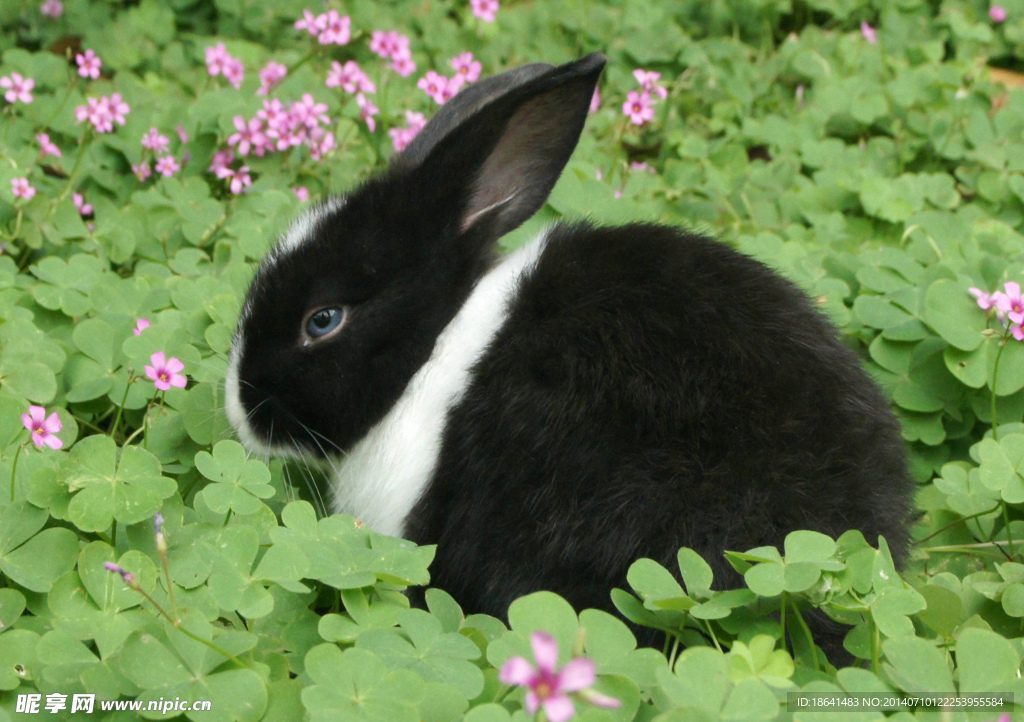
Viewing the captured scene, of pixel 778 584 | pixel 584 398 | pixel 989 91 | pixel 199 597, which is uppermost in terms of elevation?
pixel 989 91

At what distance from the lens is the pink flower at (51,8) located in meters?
5.06

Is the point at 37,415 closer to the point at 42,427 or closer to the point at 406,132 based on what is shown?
the point at 42,427

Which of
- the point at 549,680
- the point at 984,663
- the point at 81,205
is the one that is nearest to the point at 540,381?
the point at 984,663

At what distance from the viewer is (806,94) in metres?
5.15

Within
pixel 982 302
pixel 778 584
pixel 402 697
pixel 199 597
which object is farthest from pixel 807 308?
pixel 199 597

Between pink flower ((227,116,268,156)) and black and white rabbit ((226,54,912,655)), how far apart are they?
1156 mm

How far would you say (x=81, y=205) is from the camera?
388 centimetres

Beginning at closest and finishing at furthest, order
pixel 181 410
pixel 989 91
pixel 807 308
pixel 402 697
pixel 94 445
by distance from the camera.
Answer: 1. pixel 402 697
2. pixel 94 445
3. pixel 807 308
4. pixel 181 410
5. pixel 989 91

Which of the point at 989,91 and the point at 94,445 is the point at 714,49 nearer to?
the point at 989,91

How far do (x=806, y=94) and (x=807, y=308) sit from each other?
9.35 ft

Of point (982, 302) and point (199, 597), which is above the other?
point (982, 302)

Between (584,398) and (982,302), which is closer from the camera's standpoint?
(584,398)

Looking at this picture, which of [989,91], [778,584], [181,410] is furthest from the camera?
[989,91]

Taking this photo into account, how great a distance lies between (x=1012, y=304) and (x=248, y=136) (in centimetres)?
280
